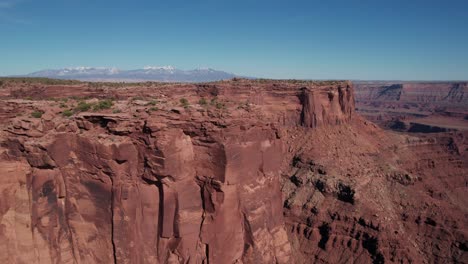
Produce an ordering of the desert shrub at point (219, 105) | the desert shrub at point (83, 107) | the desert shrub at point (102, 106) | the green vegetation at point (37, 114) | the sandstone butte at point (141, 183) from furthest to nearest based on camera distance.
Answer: the desert shrub at point (219, 105) → the desert shrub at point (102, 106) → the desert shrub at point (83, 107) → the green vegetation at point (37, 114) → the sandstone butte at point (141, 183)

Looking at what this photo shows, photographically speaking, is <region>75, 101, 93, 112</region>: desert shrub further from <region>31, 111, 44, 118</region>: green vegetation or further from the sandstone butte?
<region>31, 111, 44, 118</region>: green vegetation

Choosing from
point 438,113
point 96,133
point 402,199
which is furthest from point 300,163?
point 438,113

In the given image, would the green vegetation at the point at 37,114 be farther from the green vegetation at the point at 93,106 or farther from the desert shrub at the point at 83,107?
the desert shrub at the point at 83,107

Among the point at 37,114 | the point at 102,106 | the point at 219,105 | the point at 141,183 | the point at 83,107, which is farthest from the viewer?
the point at 219,105

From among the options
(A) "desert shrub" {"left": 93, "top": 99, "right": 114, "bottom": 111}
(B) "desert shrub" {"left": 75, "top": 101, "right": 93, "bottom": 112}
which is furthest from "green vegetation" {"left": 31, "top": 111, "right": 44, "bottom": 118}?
(A) "desert shrub" {"left": 93, "top": 99, "right": 114, "bottom": 111}

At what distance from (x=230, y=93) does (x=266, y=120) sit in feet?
104

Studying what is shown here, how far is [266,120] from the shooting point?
20.4m

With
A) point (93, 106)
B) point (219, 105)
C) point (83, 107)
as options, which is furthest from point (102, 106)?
point (219, 105)

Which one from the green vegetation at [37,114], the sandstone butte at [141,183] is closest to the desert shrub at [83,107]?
the sandstone butte at [141,183]

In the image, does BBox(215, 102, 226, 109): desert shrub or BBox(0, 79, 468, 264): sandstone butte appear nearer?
BBox(0, 79, 468, 264): sandstone butte

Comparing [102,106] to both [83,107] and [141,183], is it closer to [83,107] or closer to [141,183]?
[83,107]

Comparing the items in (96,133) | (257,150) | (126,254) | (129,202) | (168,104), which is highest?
(168,104)

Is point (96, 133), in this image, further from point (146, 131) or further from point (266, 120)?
point (266, 120)

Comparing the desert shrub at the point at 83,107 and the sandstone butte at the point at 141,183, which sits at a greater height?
the desert shrub at the point at 83,107
